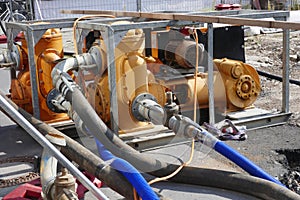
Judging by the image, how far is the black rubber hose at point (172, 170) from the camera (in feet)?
11.6

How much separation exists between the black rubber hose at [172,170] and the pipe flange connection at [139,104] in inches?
24.5

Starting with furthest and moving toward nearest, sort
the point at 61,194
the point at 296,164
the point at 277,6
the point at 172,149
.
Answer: the point at 277,6
the point at 172,149
the point at 296,164
the point at 61,194

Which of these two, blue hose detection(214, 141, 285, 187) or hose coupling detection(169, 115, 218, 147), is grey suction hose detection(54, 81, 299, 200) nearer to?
blue hose detection(214, 141, 285, 187)

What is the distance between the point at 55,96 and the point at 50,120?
42 cm

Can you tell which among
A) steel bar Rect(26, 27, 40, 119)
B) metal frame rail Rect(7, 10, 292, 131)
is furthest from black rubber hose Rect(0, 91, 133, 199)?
steel bar Rect(26, 27, 40, 119)

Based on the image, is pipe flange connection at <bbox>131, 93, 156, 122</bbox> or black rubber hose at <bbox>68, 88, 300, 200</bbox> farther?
Result: pipe flange connection at <bbox>131, 93, 156, 122</bbox>

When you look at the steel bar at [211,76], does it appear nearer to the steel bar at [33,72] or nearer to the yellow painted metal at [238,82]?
the yellow painted metal at [238,82]

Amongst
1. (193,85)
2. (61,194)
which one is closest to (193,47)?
(193,85)

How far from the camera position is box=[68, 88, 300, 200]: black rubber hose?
3.53 meters

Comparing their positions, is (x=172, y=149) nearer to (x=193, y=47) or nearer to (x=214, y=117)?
(x=214, y=117)

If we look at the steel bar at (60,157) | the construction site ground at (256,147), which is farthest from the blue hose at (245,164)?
the steel bar at (60,157)

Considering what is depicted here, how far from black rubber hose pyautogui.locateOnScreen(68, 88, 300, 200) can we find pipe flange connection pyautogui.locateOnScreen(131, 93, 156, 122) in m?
0.62

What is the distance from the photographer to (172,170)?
3.90 metres

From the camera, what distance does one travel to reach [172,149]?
4746mm
